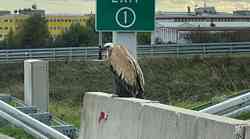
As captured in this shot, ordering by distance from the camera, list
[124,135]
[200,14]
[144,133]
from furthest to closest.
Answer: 1. [200,14]
2. [124,135]
3. [144,133]

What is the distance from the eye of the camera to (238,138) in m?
4.89

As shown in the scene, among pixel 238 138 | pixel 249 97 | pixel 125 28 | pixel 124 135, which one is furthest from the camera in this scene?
pixel 249 97

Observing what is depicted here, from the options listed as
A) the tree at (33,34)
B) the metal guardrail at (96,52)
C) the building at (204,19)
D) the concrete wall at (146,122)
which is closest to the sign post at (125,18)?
the concrete wall at (146,122)

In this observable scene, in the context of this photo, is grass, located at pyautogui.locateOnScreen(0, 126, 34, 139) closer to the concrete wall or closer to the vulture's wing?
the concrete wall

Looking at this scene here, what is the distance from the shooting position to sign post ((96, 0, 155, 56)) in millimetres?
8406

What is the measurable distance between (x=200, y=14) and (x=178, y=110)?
306ft

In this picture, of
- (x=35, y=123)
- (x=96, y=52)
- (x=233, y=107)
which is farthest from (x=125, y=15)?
(x=96, y=52)

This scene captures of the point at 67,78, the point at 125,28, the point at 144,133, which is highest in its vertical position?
the point at 125,28

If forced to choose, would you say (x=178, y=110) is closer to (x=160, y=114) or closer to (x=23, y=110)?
(x=160, y=114)

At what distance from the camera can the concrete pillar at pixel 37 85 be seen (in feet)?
44.8

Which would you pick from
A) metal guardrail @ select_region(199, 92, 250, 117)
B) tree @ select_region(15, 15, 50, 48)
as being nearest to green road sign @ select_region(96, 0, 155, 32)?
metal guardrail @ select_region(199, 92, 250, 117)

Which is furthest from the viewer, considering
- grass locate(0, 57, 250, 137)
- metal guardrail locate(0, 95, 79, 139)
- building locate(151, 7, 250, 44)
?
building locate(151, 7, 250, 44)

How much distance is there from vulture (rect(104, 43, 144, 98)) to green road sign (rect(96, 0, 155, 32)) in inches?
42.9

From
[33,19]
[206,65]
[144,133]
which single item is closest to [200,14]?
[33,19]
